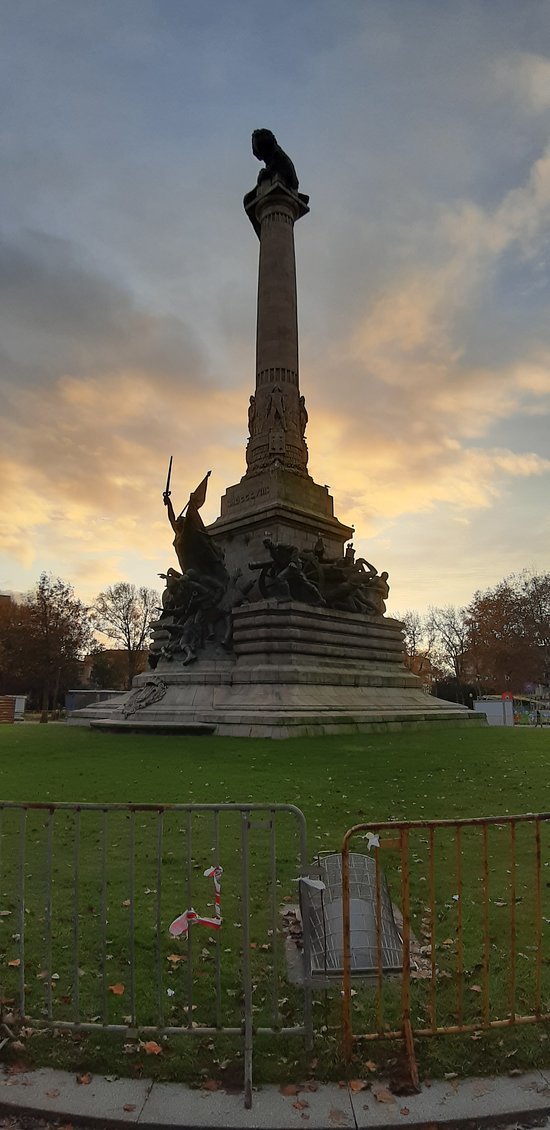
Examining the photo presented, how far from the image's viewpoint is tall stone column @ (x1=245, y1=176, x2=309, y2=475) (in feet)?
94.5

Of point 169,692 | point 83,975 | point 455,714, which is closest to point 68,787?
point 83,975

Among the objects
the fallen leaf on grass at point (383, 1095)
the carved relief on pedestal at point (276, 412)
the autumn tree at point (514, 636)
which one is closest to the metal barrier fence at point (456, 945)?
the fallen leaf on grass at point (383, 1095)

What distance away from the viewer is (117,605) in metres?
70.8

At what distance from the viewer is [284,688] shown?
2116cm

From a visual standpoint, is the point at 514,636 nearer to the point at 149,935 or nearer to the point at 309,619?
the point at 309,619

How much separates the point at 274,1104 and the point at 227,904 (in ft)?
8.44

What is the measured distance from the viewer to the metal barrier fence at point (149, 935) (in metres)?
3.90

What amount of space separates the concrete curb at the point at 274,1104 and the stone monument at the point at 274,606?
48.6 feet

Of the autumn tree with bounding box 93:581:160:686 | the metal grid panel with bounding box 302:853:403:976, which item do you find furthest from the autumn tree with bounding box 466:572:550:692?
the metal grid panel with bounding box 302:853:403:976

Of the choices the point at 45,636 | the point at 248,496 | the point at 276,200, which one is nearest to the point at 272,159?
the point at 276,200

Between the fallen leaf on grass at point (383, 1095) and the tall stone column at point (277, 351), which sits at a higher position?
the tall stone column at point (277, 351)

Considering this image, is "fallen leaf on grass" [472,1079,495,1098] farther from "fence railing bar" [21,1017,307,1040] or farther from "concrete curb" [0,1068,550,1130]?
"fence railing bar" [21,1017,307,1040]

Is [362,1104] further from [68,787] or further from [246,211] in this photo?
[246,211]

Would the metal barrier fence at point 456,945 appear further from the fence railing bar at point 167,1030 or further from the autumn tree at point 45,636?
the autumn tree at point 45,636
